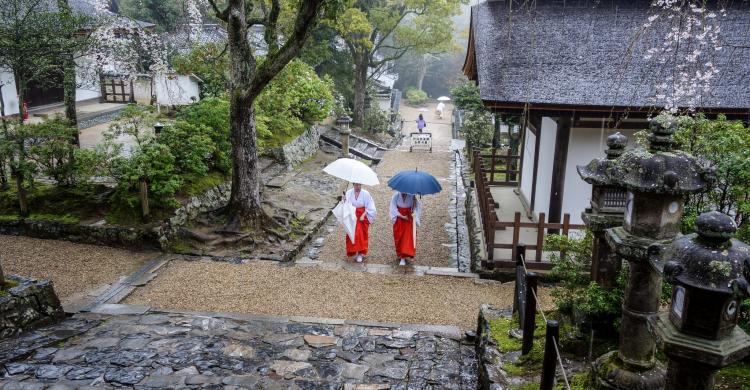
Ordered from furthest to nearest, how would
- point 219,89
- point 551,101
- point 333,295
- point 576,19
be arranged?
1. point 219,89
2. point 576,19
3. point 551,101
4. point 333,295

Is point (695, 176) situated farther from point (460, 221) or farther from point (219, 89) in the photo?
point (219, 89)

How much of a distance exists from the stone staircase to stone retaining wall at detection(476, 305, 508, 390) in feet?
58.5

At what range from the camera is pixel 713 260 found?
2863mm

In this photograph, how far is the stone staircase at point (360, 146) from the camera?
2473 cm

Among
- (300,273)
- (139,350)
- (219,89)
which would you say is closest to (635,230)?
(139,350)

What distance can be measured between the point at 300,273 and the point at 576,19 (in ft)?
28.1

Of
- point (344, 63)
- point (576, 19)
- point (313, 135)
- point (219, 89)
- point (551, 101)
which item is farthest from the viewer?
point (344, 63)

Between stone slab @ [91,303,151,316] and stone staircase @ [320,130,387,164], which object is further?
stone staircase @ [320,130,387,164]

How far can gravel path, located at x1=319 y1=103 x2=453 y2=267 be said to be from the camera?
11.6 meters

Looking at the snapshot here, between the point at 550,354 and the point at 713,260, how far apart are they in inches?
68.6

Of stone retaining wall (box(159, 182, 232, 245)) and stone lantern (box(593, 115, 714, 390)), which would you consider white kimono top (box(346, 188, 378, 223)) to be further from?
stone lantern (box(593, 115, 714, 390))

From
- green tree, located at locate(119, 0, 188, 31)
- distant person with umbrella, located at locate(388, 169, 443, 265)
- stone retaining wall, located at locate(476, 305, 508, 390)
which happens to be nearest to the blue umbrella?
distant person with umbrella, located at locate(388, 169, 443, 265)

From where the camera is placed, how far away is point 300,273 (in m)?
10.0

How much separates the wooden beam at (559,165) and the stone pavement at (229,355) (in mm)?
4660
